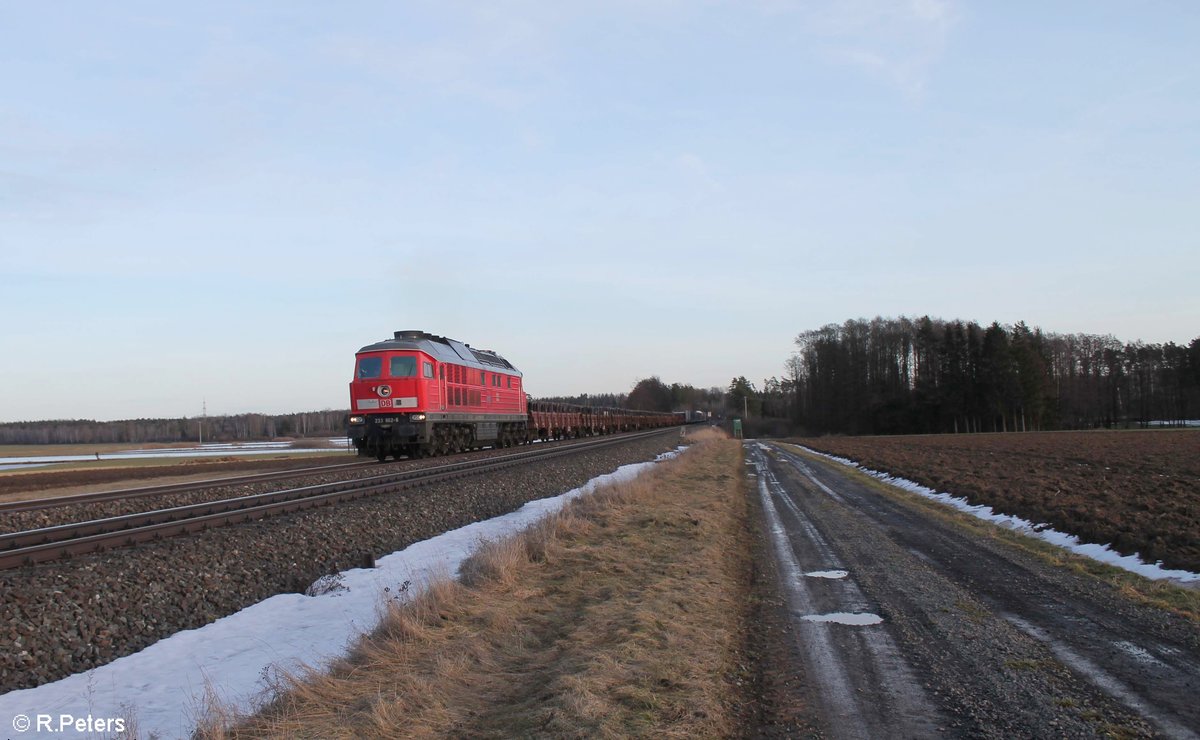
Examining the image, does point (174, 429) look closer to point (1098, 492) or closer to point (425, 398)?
point (425, 398)

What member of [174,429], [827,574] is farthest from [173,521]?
[174,429]

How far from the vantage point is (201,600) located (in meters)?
9.00

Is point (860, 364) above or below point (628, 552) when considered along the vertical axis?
above

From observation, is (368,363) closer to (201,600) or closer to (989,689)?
(201,600)

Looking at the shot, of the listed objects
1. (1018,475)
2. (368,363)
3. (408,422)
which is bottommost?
(1018,475)

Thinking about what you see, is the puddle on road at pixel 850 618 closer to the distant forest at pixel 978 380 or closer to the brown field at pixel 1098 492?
the brown field at pixel 1098 492

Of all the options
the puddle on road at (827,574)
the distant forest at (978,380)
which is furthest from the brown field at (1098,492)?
the distant forest at (978,380)

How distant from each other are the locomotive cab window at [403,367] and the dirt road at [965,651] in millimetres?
17656

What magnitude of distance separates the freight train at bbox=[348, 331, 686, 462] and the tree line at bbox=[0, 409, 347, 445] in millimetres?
115869

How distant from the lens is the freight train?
26203 mm

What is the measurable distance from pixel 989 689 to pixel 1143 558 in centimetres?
595

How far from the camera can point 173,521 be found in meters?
12.5

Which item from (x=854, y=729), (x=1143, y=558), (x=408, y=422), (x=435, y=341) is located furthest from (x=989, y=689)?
(x=435, y=341)

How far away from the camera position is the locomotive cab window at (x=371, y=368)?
2659 centimetres
